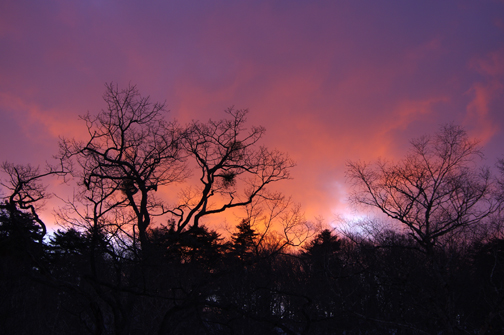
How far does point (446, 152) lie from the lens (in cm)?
1377

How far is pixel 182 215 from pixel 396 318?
473 inches

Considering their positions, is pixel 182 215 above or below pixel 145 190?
below

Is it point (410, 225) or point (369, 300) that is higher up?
point (410, 225)

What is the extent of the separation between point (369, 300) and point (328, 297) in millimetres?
2177

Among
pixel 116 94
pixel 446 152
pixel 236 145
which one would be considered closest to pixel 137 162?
pixel 116 94

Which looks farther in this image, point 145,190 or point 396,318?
point 396,318

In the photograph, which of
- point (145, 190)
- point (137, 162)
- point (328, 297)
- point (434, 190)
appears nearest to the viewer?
point (145, 190)

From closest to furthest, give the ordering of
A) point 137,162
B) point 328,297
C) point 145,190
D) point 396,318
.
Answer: point 145,190
point 137,162
point 396,318
point 328,297

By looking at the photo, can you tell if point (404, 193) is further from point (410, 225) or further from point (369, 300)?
point (369, 300)

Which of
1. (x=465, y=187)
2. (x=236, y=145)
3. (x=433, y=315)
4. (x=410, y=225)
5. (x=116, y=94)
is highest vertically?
(x=116, y=94)

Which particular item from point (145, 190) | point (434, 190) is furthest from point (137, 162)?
point (434, 190)

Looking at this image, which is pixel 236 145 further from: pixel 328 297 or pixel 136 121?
pixel 328 297

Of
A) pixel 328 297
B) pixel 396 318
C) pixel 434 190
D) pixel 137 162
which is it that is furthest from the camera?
pixel 328 297

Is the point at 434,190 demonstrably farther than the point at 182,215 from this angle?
Yes
